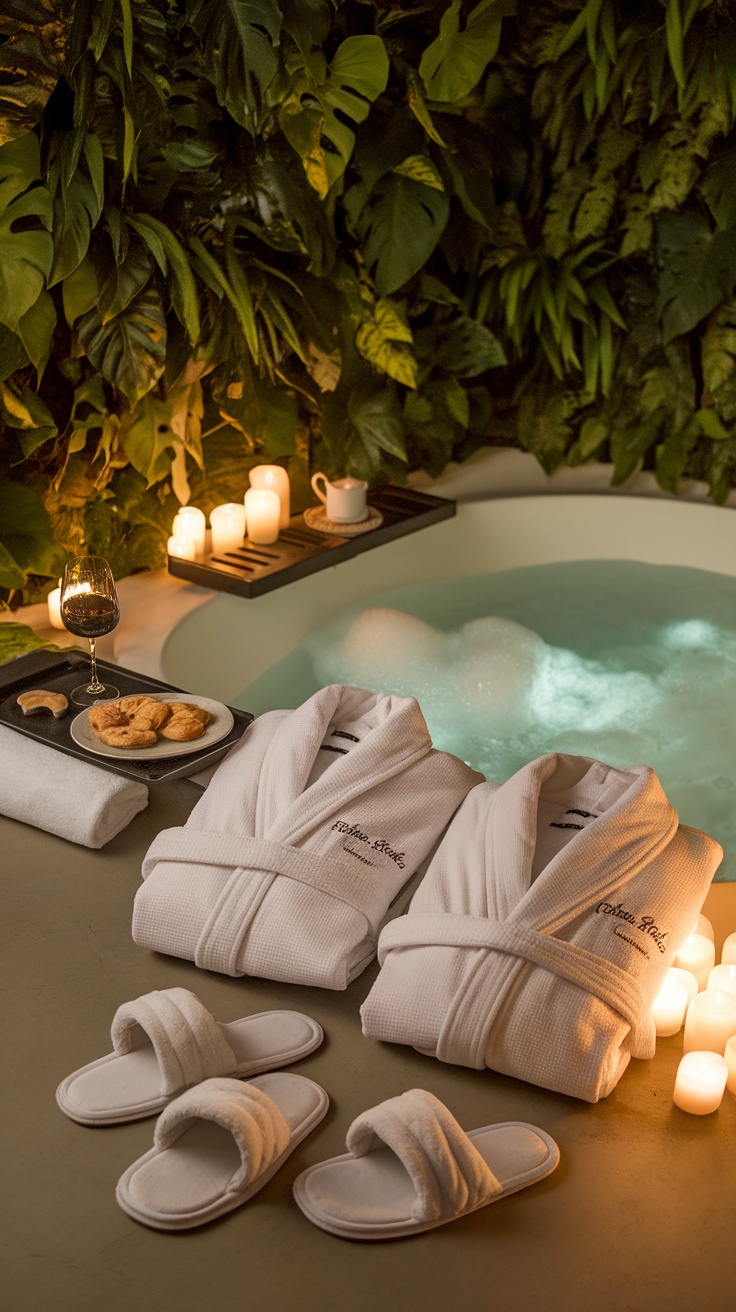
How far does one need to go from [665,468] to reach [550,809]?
216cm

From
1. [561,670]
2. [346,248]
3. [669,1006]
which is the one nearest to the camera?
[669,1006]

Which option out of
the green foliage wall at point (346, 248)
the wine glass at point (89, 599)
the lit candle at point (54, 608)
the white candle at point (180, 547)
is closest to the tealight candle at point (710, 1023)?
the wine glass at point (89, 599)

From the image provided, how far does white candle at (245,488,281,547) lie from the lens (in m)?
2.79

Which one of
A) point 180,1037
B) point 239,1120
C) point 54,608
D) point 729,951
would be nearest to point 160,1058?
point 180,1037

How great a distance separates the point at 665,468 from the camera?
11.0ft

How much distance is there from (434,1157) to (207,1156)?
216 mm

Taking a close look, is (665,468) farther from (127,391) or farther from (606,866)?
(606,866)

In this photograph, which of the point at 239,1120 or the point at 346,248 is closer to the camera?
the point at 239,1120

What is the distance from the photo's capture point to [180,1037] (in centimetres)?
115

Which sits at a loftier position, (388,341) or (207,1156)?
(388,341)

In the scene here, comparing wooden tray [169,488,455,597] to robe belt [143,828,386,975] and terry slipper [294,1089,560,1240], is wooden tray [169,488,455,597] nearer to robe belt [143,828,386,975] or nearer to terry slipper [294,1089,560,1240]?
robe belt [143,828,386,975]

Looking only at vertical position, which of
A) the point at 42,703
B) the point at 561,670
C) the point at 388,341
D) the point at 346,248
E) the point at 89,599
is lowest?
the point at 561,670

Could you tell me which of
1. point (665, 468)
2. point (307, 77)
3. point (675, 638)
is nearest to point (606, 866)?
point (675, 638)

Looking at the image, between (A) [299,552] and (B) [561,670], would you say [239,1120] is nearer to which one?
(B) [561,670]
